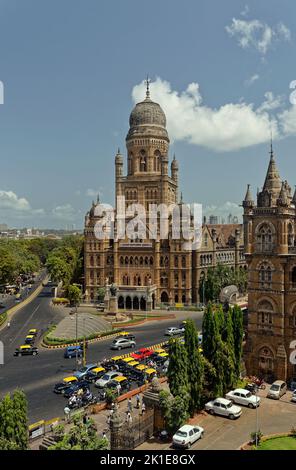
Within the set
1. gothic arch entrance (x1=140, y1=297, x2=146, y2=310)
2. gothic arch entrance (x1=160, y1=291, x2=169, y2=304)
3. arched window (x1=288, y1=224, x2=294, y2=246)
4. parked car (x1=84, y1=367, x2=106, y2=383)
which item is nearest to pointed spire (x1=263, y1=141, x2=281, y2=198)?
arched window (x1=288, y1=224, x2=294, y2=246)

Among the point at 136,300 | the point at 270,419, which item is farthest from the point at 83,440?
the point at 136,300

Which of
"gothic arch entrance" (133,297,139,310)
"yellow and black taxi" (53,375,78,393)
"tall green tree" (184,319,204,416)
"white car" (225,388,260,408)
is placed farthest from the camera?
"gothic arch entrance" (133,297,139,310)

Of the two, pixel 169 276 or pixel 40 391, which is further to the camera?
pixel 169 276

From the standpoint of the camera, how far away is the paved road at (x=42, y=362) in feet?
129

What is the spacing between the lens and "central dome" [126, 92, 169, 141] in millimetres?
100562

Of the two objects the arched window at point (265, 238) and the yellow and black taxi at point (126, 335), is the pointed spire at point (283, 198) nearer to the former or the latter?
the arched window at point (265, 238)

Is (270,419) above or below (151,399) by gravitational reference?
below

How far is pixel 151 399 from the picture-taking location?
33188 mm

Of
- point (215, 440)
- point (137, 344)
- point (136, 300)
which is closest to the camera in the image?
point (215, 440)

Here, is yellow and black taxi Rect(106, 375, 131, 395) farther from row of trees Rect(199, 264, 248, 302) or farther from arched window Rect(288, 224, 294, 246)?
row of trees Rect(199, 264, 248, 302)

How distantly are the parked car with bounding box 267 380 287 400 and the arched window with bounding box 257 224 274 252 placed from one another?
A: 42.6ft

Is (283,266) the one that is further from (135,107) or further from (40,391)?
(135,107)

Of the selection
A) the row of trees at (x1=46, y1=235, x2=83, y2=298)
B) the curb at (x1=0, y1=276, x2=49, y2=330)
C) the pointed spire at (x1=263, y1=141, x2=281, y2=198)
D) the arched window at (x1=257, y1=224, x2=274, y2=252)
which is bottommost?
the curb at (x1=0, y1=276, x2=49, y2=330)

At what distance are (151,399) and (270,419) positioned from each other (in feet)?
33.4
